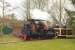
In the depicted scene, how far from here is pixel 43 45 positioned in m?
3.13

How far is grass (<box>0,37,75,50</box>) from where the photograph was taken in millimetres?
2977

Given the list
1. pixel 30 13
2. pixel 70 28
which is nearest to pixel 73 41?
pixel 70 28

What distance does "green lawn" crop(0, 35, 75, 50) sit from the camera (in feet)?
9.77

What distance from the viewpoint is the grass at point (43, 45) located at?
2977 mm

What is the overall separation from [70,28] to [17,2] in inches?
38.7

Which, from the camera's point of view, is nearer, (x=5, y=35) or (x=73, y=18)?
(x=5, y=35)

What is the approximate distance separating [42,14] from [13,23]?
49cm

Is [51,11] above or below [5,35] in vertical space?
above

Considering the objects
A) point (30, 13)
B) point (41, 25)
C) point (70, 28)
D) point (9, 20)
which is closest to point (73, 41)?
point (70, 28)

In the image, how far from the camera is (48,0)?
3209 millimetres

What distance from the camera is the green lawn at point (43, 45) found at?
2977mm

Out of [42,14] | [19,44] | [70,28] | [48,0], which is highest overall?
[48,0]

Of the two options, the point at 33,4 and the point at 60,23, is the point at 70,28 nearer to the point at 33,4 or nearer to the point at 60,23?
the point at 60,23

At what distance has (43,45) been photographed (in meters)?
3.13
